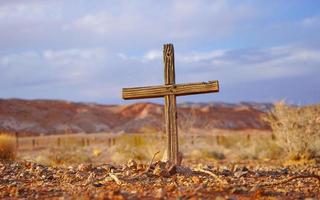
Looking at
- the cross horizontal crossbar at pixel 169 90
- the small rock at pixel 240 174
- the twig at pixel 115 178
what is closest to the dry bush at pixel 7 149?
the cross horizontal crossbar at pixel 169 90

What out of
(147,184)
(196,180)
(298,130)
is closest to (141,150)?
(298,130)

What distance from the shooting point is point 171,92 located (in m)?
11.6

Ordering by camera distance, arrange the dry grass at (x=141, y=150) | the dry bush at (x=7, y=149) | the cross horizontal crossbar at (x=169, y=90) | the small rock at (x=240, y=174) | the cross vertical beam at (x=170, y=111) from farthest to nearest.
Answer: the dry grass at (x=141, y=150) < the dry bush at (x=7, y=149) < the cross vertical beam at (x=170, y=111) < the cross horizontal crossbar at (x=169, y=90) < the small rock at (x=240, y=174)

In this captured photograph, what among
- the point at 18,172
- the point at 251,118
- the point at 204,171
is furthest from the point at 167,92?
the point at 251,118

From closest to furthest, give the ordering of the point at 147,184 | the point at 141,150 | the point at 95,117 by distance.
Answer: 1. the point at 147,184
2. the point at 141,150
3. the point at 95,117

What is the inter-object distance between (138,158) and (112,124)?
57.6m

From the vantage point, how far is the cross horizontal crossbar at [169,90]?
37.3 ft

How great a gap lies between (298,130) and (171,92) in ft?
36.8

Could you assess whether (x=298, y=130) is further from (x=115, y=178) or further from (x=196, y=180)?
(x=115, y=178)

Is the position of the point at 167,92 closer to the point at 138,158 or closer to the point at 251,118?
the point at 138,158

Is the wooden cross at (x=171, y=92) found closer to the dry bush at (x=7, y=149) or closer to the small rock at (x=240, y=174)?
the small rock at (x=240, y=174)

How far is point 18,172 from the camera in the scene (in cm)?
1077

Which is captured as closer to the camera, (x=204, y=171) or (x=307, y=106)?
(x=204, y=171)

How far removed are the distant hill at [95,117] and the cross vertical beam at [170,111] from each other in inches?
2296
